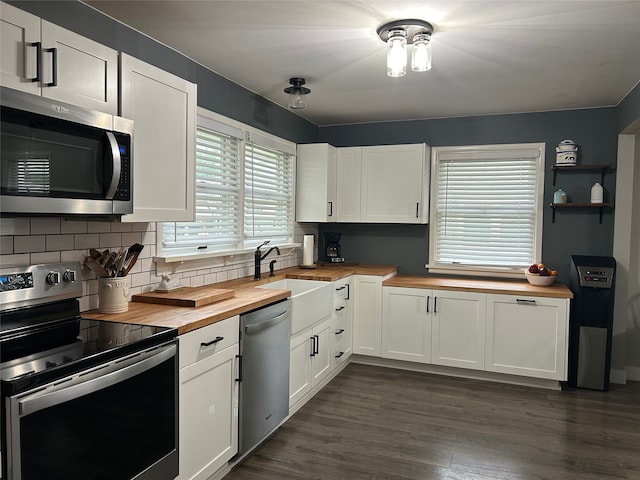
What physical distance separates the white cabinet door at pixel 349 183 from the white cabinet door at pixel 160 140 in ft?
7.75

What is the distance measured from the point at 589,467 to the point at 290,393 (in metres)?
1.82

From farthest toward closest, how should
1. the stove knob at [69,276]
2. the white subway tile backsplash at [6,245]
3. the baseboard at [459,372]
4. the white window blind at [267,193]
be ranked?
the baseboard at [459,372] → the white window blind at [267,193] → the stove knob at [69,276] → the white subway tile backsplash at [6,245]

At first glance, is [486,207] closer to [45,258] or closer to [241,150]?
[241,150]

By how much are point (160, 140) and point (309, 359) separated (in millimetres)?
1893

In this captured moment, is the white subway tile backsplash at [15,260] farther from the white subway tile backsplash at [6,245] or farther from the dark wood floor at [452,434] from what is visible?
the dark wood floor at [452,434]

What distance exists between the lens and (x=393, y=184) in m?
4.74

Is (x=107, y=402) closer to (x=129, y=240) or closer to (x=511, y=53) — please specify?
(x=129, y=240)

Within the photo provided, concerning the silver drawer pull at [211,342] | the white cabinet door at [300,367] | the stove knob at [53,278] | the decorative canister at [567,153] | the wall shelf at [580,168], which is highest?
the decorative canister at [567,153]

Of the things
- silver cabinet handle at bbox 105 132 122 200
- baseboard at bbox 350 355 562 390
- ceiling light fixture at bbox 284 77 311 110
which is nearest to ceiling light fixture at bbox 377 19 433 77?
ceiling light fixture at bbox 284 77 311 110

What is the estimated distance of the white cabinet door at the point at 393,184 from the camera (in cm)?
465

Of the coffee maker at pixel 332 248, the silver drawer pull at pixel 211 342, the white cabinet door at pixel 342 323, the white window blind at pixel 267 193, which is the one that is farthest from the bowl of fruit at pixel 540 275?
the silver drawer pull at pixel 211 342

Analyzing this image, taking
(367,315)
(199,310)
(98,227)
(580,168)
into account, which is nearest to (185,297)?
(199,310)

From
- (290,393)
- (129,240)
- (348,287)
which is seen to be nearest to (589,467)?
(290,393)

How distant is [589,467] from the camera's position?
2752mm
